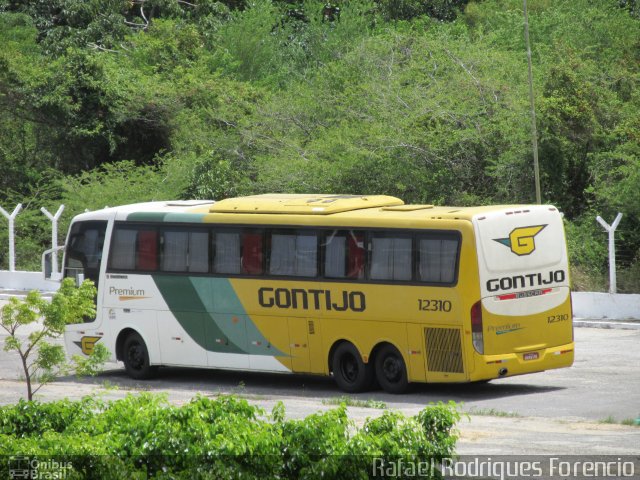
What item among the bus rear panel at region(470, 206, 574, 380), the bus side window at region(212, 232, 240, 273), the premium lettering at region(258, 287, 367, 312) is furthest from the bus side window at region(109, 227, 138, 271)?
the bus rear panel at region(470, 206, 574, 380)

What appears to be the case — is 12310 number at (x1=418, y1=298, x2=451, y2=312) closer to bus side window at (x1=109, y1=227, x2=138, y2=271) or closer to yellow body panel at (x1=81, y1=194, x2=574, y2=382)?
yellow body panel at (x1=81, y1=194, x2=574, y2=382)

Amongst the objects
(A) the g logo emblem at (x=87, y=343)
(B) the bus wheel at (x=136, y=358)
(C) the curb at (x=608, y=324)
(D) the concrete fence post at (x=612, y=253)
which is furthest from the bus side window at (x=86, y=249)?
(C) the curb at (x=608, y=324)

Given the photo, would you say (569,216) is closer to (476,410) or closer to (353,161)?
(353,161)

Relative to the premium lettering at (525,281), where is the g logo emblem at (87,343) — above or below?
below

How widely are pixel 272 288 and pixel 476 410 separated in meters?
4.33

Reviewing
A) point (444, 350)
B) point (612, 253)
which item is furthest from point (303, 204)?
point (612, 253)

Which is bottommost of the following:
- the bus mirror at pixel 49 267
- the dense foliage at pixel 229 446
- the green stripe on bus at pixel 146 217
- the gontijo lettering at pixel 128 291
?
the dense foliage at pixel 229 446

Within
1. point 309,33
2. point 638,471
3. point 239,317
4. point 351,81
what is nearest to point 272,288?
point 239,317

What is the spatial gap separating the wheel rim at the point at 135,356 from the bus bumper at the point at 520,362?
21.3 feet

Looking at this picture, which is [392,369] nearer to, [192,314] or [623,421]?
[192,314]

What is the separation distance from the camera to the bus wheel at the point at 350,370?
736 inches

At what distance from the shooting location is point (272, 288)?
19.5 m

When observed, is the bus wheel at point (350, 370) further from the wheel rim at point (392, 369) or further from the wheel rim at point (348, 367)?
the wheel rim at point (392, 369)

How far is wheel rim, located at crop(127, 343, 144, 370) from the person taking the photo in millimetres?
21312
